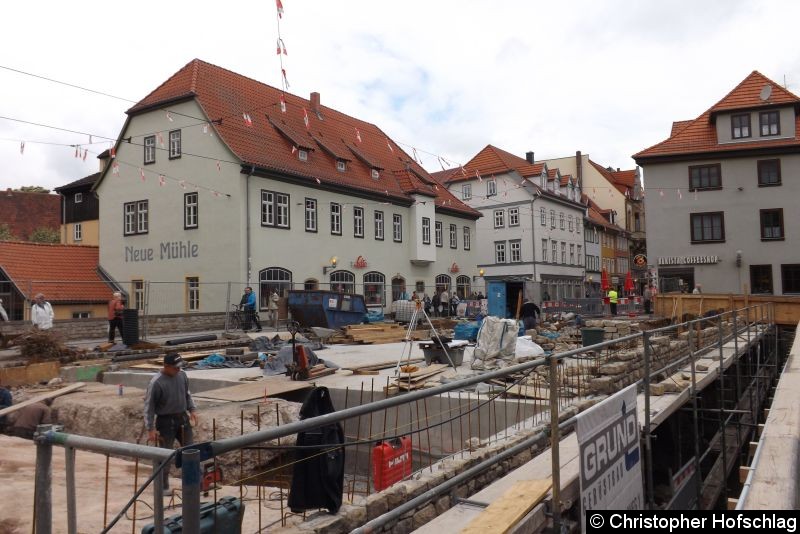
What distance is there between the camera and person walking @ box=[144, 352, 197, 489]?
25.7ft

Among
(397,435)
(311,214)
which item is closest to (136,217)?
(311,214)

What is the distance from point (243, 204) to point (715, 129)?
27180mm

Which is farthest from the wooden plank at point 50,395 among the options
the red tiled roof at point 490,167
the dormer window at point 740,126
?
the red tiled roof at point 490,167

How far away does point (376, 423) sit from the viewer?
35.4 ft

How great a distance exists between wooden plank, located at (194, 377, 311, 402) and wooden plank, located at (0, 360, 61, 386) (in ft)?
17.7

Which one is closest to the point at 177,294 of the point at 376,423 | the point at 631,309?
the point at 376,423

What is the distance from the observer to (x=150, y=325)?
23.0 m

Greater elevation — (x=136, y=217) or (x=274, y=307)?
(x=136, y=217)

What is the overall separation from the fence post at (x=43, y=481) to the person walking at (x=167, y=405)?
527 centimetres

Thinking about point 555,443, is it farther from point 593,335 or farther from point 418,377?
point 593,335

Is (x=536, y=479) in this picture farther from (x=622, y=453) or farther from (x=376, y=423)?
(x=376, y=423)

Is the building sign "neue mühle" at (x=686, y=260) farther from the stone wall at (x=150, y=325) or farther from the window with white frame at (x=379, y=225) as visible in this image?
the stone wall at (x=150, y=325)

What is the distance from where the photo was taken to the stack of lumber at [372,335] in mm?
21656

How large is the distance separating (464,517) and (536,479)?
3.06 ft
